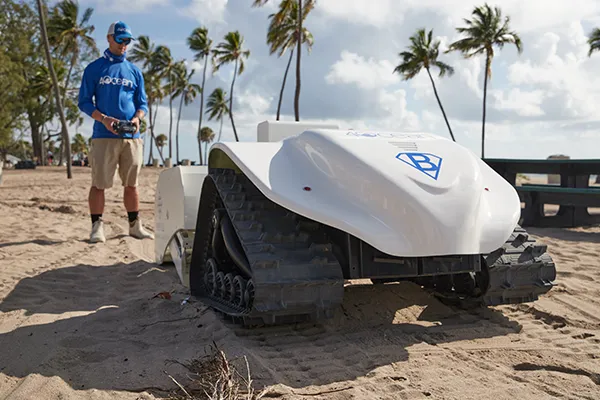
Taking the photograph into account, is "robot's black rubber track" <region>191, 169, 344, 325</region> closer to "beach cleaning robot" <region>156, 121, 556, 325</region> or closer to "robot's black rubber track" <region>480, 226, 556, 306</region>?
"beach cleaning robot" <region>156, 121, 556, 325</region>

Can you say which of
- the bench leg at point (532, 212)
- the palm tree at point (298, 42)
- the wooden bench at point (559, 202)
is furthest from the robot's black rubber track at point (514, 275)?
the palm tree at point (298, 42)

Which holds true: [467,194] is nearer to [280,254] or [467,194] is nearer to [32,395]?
[280,254]

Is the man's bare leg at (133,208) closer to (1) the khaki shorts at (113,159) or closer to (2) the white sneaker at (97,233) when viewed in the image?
(1) the khaki shorts at (113,159)

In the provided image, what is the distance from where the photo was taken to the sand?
2461 mm

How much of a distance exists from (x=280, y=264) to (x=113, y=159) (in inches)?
151

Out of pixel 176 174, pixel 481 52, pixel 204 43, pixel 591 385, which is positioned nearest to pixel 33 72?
pixel 204 43

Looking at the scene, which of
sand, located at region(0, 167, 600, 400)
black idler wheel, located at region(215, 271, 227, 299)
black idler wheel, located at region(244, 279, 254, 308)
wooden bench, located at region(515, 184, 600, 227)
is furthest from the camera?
wooden bench, located at region(515, 184, 600, 227)

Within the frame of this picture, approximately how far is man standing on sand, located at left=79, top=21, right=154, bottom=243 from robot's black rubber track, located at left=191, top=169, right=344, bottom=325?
3006 mm

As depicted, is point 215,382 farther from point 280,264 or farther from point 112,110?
point 112,110

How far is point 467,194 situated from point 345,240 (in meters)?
0.65

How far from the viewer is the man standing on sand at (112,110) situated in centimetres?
581

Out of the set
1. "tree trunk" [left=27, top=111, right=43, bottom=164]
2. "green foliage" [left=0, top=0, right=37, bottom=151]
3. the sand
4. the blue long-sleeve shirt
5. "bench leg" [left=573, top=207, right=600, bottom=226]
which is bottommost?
the sand

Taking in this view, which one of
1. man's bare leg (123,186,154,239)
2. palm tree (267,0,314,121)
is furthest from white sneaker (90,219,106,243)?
palm tree (267,0,314,121)

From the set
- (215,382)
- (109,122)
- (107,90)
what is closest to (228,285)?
(215,382)
